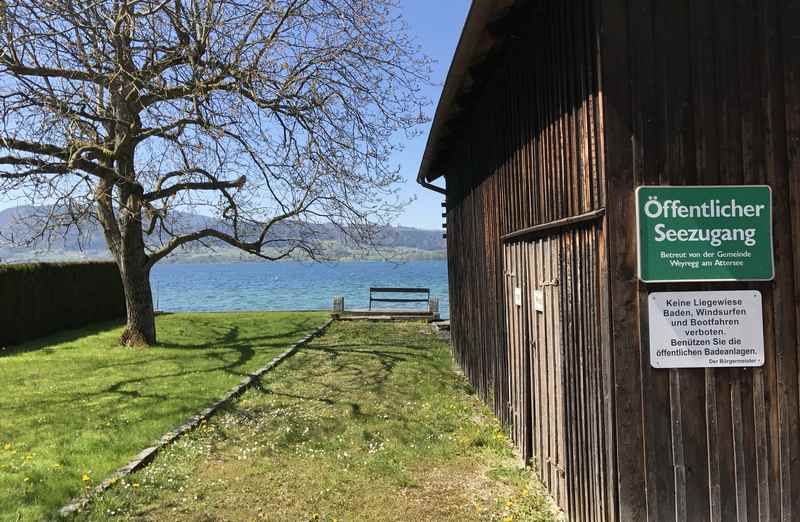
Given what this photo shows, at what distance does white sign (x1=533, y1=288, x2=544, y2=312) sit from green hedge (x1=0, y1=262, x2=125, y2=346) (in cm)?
1389

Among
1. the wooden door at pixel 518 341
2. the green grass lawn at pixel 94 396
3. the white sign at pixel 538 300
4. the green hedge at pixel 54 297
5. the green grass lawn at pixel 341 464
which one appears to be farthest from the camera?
the green hedge at pixel 54 297

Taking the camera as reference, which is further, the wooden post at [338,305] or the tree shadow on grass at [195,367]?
the wooden post at [338,305]

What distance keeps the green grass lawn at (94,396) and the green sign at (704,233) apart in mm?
4994

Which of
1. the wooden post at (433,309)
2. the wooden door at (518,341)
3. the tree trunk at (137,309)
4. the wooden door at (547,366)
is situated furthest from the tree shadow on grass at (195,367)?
the wooden door at (547,366)

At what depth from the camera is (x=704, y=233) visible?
3.42 m

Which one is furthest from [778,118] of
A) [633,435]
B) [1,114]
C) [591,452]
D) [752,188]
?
[1,114]

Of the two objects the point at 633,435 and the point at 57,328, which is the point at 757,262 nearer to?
the point at 633,435

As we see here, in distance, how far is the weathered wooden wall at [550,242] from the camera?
3.60 m

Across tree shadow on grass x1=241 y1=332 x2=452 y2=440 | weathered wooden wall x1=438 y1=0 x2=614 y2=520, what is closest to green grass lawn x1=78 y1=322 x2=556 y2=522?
tree shadow on grass x1=241 y1=332 x2=452 y2=440

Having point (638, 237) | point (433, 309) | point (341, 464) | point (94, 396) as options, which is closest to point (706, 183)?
point (638, 237)

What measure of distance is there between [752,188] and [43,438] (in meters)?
7.48

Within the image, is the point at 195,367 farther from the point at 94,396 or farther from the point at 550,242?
the point at 550,242

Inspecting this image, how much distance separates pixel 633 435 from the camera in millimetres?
3357

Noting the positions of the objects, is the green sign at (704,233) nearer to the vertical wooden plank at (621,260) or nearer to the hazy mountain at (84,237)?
the vertical wooden plank at (621,260)
